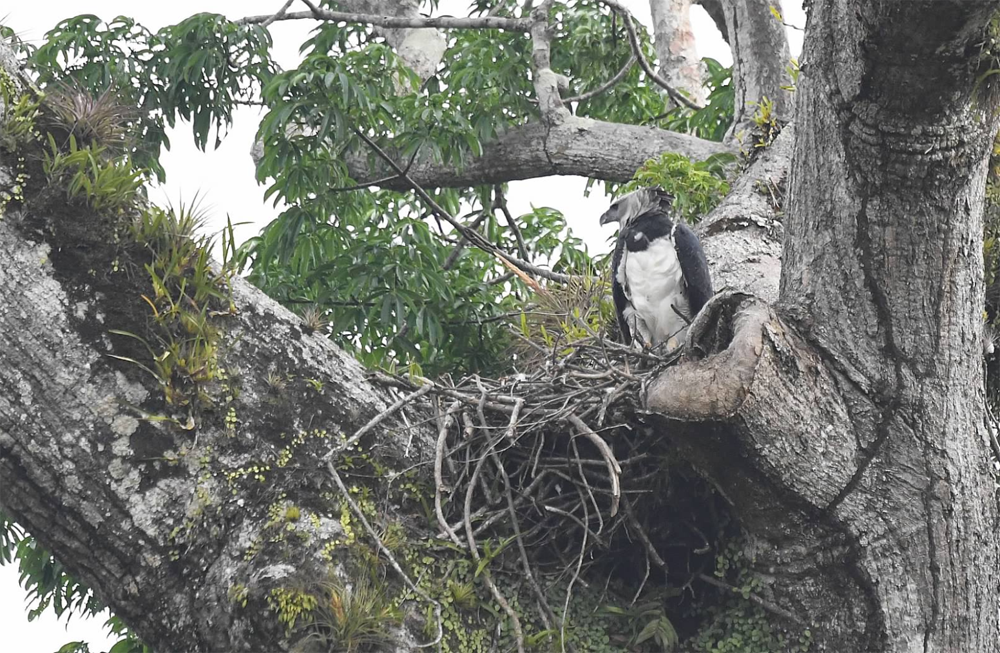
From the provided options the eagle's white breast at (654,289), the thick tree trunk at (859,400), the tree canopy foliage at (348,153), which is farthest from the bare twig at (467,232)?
the thick tree trunk at (859,400)

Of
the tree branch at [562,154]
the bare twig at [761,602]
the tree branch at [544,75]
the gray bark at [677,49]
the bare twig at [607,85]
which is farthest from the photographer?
the gray bark at [677,49]

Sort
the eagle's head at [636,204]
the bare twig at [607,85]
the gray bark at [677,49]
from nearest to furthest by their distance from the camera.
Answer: the eagle's head at [636,204] → the bare twig at [607,85] → the gray bark at [677,49]

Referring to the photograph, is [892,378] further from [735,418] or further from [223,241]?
[223,241]

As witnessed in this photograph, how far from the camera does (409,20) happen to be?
24.4 ft

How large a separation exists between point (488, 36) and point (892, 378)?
16.8 feet

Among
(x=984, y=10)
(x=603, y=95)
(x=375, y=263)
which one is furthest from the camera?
(x=603, y=95)

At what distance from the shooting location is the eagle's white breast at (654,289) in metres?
5.00

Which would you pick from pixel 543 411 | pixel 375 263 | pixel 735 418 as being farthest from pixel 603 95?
pixel 735 418

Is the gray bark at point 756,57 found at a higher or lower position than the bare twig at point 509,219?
higher

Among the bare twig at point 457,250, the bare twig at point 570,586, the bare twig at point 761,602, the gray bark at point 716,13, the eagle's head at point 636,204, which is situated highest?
the gray bark at point 716,13

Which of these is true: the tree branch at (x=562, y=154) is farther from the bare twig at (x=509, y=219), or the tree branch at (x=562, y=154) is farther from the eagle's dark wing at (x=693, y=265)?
the eagle's dark wing at (x=693, y=265)

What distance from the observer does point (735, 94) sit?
6.61 metres

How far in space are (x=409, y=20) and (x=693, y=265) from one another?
11.6 ft

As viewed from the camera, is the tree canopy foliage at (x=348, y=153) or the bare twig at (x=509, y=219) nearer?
the tree canopy foliage at (x=348, y=153)
